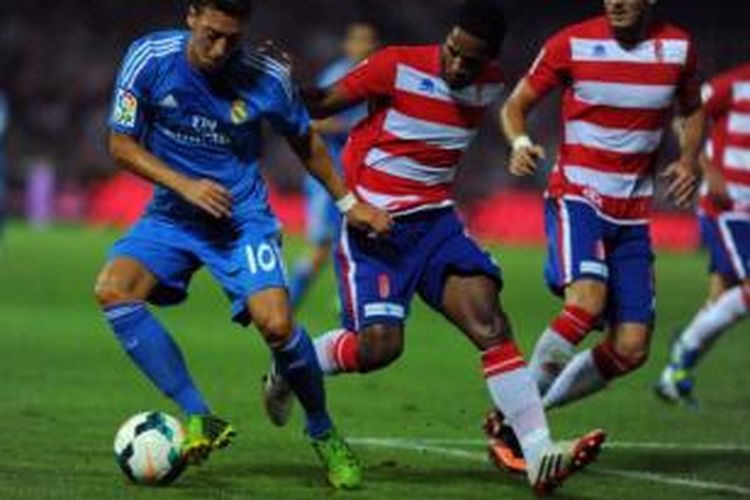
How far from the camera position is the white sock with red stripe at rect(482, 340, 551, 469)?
8852 mm

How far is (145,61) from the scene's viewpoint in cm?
879

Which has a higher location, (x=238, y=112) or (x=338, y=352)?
(x=238, y=112)

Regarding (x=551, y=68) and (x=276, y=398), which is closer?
(x=276, y=398)

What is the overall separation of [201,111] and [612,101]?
208 cm

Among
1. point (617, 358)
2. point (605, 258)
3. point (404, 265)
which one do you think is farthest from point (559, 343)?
point (404, 265)

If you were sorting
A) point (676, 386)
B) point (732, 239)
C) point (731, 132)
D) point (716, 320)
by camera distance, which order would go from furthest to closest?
point (731, 132)
point (732, 239)
point (716, 320)
point (676, 386)

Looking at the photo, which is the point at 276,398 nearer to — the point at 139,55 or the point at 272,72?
the point at 272,72

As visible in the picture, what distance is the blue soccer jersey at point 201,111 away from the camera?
880cm

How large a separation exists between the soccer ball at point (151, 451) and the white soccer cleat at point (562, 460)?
4.64 feet

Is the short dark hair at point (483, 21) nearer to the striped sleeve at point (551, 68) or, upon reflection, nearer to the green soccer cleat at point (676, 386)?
the striped sleeve at point (551, 68)

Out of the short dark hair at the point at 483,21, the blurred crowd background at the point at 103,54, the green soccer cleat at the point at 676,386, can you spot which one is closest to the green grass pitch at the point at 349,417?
the green soccer cleat at the point at 676,386

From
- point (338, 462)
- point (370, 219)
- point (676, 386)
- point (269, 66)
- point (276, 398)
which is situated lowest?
point (676, 386)

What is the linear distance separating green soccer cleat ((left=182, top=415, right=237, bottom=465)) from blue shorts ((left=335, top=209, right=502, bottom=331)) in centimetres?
99

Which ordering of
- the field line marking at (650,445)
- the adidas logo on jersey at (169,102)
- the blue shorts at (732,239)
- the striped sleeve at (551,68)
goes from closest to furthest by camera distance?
1. the adidas logo on jersey at (169,102)
2. the striped sleeve at (551,68)
3. the field line marking at (650,445)
4. the blue shorts at (732,239)
